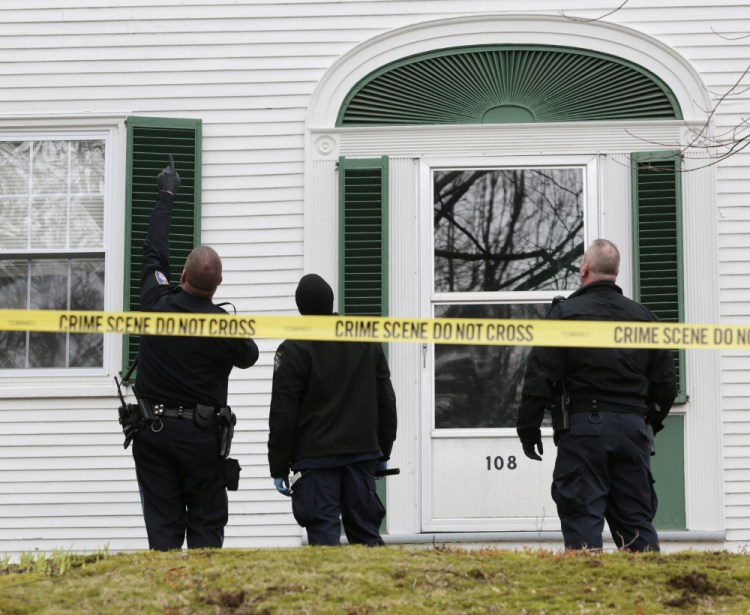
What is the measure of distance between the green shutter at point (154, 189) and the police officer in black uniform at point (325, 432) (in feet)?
8.33

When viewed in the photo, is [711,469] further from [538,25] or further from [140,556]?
[140,556]

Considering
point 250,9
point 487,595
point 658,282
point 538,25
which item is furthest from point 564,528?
point 250,9

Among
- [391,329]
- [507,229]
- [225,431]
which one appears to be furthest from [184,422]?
[507,229]

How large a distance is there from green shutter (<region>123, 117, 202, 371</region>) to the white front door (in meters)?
1.66

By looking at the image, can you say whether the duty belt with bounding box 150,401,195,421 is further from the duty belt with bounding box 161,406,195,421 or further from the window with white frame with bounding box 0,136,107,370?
the window with white frame with bounding box 0,136,107,370

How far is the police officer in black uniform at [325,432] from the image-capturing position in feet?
22.8

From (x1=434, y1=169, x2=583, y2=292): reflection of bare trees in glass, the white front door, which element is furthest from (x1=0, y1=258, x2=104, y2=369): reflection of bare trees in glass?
(x1=434, y1=169, x2=583, y2=292): reflection of bare trees in glass

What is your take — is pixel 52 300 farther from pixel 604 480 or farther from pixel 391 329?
pixel 604 480

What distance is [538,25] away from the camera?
31.2ft

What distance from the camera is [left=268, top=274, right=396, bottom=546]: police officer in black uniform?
6941 mm

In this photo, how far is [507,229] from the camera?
→ 9.45 meters

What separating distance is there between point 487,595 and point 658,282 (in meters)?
4.35

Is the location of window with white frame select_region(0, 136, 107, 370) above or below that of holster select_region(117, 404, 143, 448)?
above

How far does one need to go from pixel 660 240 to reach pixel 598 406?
8.93 feet
